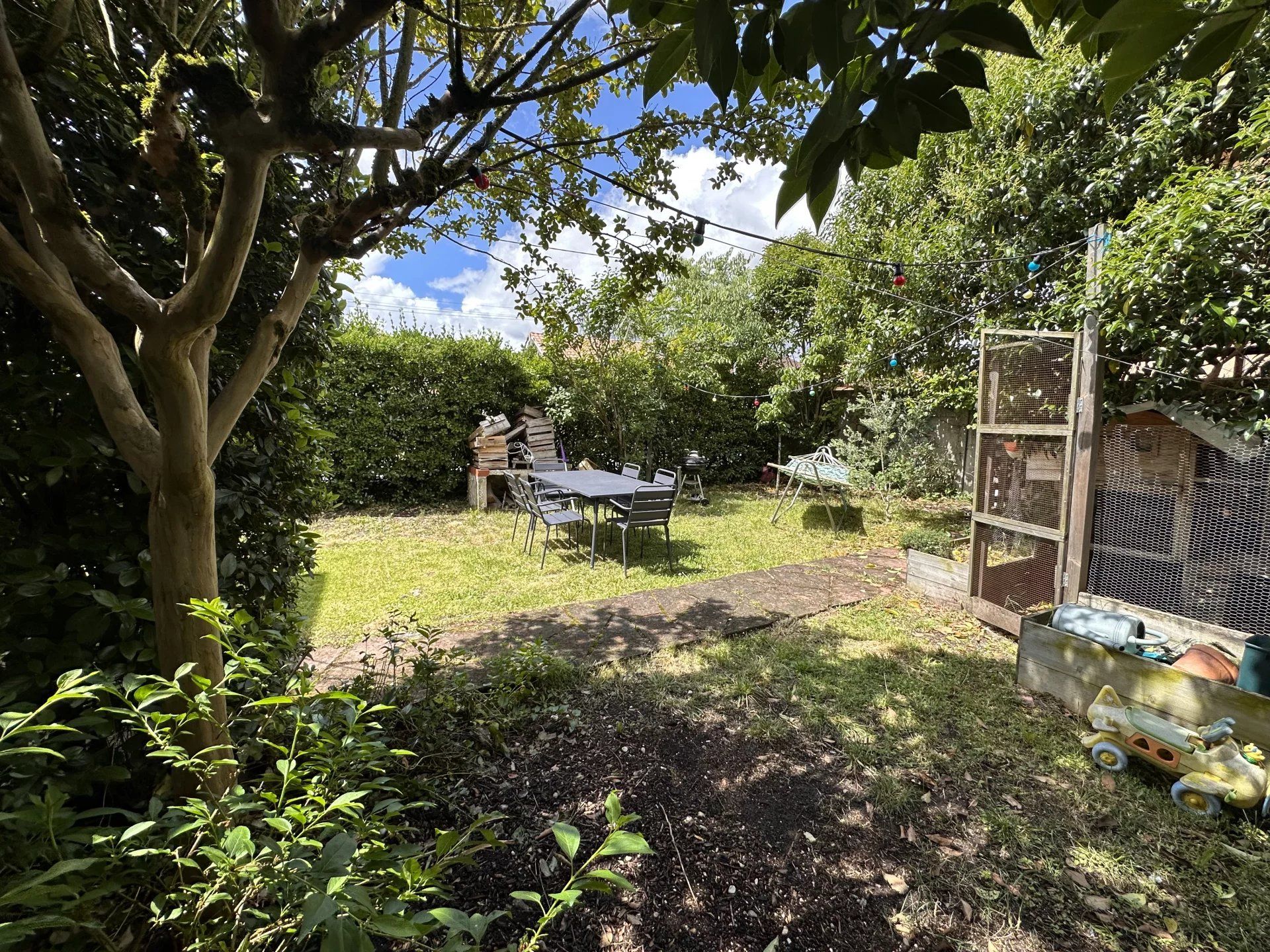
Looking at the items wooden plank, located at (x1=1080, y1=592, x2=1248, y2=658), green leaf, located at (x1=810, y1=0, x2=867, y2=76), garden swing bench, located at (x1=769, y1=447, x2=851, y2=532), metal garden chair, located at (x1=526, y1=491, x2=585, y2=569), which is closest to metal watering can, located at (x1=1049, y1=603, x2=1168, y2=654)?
wooden plank, located at (x1=1080, y1=592, x2=1248, y2=658)

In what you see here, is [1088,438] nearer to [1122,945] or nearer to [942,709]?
[942,709]

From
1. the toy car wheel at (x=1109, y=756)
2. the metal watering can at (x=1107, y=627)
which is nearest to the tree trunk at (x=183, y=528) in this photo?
the toy car wheel at (x=1109, y=756)

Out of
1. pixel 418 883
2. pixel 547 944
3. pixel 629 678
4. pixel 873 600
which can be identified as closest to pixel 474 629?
pixel 629 678

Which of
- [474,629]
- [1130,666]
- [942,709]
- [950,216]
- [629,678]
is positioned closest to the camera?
[1130,666]

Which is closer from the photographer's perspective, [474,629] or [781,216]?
[781,216]

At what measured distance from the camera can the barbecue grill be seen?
965 cm

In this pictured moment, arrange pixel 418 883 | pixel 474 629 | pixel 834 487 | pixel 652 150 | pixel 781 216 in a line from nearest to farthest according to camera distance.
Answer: pixel 781 216, pixel 418 883, pixel 652 150, pixel 474 629, pixel 834 487

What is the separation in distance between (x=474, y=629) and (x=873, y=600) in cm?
341

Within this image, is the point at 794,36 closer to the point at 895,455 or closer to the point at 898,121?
the point at 898,121

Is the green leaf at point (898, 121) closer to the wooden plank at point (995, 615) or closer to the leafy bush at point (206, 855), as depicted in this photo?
the leafy bush at point (206, 855)

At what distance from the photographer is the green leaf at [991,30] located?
2.04 feet

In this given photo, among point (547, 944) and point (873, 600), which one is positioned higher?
point (873, 600)

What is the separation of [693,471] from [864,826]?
8.72 metres

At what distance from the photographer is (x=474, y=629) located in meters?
3.84
